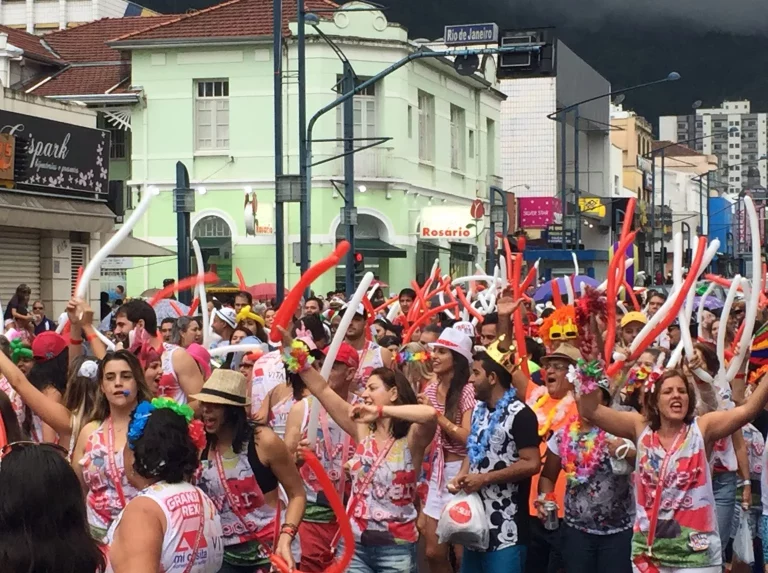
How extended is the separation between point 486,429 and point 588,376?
3.55ft

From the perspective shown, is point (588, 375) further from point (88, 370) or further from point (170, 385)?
point (170, 385)

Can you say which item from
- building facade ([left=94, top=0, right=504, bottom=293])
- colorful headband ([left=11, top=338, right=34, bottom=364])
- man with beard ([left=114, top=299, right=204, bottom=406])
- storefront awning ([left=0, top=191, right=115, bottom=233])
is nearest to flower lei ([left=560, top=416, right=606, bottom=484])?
man with beard ([left=114, top=299, right=204, bottom=406])

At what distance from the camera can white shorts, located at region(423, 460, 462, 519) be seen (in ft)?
24.9

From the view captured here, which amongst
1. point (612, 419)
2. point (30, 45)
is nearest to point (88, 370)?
point (612, 419)

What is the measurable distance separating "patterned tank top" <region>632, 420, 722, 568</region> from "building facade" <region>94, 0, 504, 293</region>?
28.5m

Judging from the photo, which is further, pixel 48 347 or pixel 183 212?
pixel 183 212

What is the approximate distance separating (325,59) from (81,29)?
10284mm

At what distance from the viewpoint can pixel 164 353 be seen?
25.8 ft

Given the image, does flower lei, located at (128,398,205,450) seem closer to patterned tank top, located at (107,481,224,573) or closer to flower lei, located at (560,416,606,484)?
patterned tank top, located at (107,481,224,573)

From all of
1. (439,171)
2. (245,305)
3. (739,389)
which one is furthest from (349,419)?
(439,171)

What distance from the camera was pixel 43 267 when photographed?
25.4 m

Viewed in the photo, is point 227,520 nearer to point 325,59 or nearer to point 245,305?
point 245,305

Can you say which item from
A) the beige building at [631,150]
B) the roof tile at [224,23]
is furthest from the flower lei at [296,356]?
the beige building at [631,150]

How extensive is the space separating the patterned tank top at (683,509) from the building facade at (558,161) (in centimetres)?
3497
